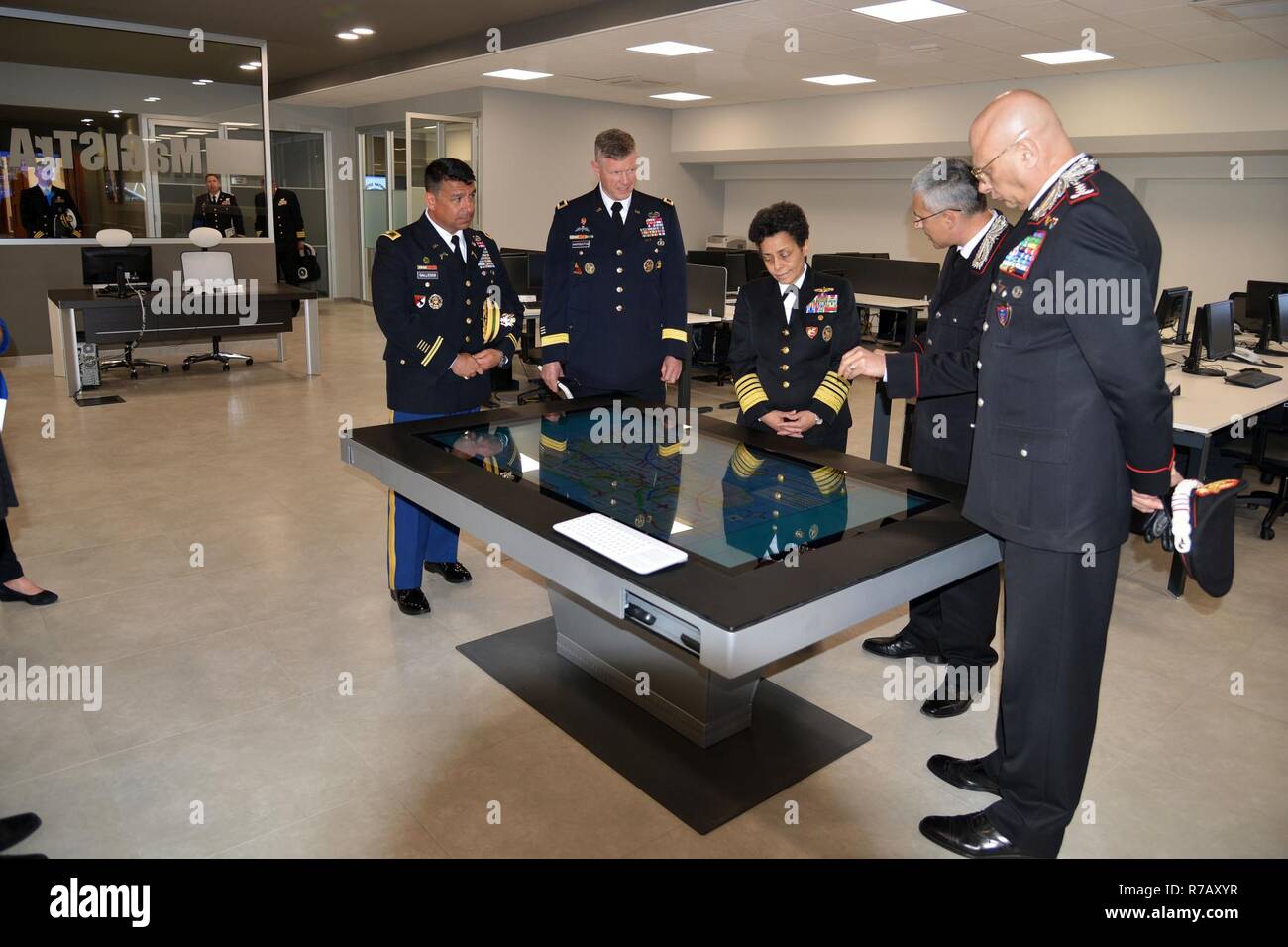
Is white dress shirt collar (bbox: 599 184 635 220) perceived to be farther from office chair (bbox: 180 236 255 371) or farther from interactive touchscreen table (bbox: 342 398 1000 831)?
office chair (bbox: 180 236 255 371)

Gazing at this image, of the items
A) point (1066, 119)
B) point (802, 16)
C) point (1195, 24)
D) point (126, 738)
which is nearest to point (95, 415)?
point (126, 738)

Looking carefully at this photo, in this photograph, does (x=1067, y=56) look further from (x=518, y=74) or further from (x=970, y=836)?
(x=970, y=836)

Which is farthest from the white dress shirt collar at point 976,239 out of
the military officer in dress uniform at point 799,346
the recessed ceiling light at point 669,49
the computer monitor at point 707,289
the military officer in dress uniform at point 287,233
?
the military officer in dress uniform at point 287,233

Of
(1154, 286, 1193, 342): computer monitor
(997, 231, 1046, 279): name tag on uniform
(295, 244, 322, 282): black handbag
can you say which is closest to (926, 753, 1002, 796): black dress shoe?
(997, 231, 1046, 279): name tag on uniform

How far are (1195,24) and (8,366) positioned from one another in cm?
1027

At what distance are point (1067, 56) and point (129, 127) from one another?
10.7m

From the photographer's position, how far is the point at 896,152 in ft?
34.6

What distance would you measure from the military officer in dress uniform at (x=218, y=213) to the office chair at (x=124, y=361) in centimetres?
194

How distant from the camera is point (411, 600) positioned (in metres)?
3.55

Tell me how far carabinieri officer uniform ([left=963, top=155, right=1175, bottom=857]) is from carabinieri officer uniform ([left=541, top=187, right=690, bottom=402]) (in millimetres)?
1698

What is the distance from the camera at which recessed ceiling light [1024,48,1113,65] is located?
7895 mm

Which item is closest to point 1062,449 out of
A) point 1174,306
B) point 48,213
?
point 1174,306
